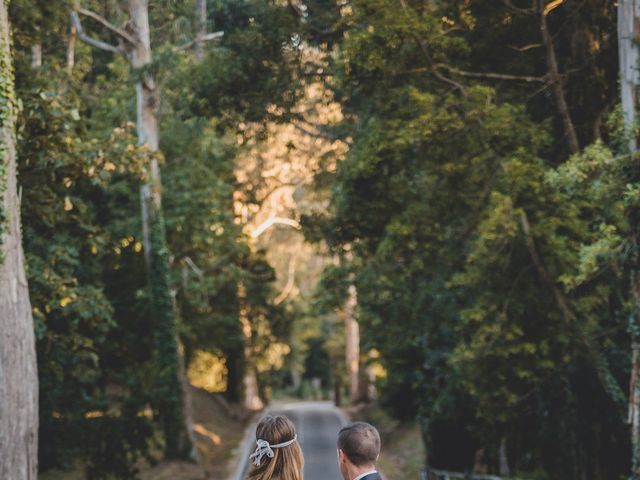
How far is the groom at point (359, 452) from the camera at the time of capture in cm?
506

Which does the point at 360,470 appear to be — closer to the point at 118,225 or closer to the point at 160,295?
the point at 160,295

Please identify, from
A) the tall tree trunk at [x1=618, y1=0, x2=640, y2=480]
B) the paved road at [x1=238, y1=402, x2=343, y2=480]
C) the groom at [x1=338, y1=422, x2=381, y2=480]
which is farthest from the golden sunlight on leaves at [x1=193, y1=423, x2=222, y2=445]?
the groom at [x1=338, y1=422, x2=381, y2=480]

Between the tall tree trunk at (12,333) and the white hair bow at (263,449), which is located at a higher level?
the tall tree trunk at (12,333)

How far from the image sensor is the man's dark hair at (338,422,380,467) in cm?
506

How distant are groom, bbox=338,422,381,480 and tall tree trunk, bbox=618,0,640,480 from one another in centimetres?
774

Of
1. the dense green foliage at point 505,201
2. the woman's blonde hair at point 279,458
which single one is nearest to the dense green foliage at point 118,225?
the dense green foliage at point 505,201

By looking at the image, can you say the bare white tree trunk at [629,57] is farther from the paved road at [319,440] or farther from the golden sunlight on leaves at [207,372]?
the golden sunlight on leaves at [207,372]

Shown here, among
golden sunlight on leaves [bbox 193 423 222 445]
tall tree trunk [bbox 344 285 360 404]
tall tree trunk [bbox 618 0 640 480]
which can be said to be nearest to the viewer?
tall tree trunk [bbox 618 0 640 480]

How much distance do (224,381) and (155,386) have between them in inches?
982

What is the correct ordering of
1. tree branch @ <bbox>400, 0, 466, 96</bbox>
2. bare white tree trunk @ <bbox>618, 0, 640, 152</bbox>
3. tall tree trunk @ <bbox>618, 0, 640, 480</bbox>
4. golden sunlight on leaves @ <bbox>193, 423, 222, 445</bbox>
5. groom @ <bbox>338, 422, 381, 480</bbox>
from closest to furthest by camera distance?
groom @ <bbox>338, 422, 381, 480</bbox> → tall tree trunk @ <bbox>618, 0, 640, 480</bbox> → bare white tree trunk @ <bbox>618, 0, 640, 152</bbox> → tree branch @ <bbox>400, 0, 466, 96</bbox> → golden sunlight on leaves @ <bbox>193, 423, 222, 445</bbox>

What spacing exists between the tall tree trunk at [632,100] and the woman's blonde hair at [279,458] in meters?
7.78

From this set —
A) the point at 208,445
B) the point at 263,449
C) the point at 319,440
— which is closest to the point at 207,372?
the point at 319,440

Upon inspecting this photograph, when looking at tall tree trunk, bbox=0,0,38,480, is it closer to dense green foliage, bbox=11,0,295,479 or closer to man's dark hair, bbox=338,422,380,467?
dense green foliage, bbox=11,0,295,479

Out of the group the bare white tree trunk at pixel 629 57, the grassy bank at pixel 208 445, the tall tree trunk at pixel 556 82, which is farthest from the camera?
the grassy bank at pixel 208 445
